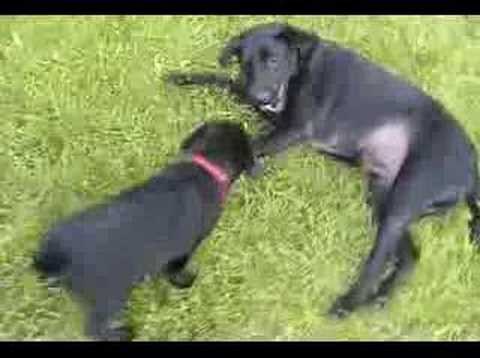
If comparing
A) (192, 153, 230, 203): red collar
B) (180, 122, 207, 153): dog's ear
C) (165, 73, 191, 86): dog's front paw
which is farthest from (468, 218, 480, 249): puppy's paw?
(165, 73, 191, 86): dog's front paw

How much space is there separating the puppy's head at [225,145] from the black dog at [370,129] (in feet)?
0.91

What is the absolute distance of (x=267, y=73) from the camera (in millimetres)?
4977

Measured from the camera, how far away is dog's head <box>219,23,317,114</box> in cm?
497

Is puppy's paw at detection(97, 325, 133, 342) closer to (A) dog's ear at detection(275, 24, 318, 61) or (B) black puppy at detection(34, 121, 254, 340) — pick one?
(B) black puppy at detection(34, 121, 254, 340)

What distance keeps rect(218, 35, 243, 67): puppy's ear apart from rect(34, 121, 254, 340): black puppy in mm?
497

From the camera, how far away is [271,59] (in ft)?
16.3

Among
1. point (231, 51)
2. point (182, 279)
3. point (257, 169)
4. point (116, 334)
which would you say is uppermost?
point (231, 51)

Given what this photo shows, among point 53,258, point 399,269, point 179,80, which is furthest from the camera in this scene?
point 179,80

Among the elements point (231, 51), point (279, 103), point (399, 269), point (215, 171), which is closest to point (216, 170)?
point (215, 171)

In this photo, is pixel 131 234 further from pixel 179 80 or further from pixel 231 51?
pixel 179 80

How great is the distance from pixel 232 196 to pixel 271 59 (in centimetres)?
65
